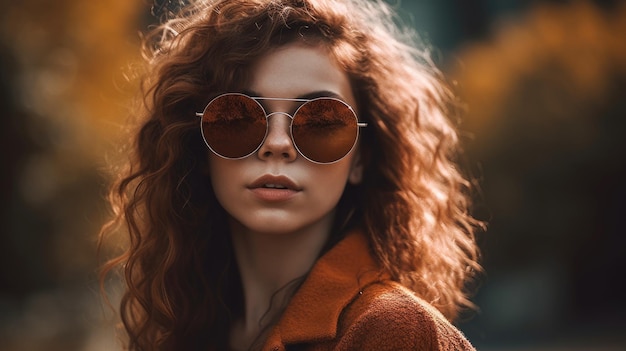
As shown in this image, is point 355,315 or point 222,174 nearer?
point 355,315

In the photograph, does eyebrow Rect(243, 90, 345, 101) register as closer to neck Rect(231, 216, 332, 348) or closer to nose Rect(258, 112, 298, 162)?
nose Rect(258, 112, 298, 162)

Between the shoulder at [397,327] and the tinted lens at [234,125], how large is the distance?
52 cm

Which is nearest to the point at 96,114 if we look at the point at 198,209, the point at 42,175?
the point at 42,175

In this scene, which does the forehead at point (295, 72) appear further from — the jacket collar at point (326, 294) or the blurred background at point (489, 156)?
the blurred background at point (489, 156)

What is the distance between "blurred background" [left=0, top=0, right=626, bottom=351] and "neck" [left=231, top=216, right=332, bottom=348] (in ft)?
13.2

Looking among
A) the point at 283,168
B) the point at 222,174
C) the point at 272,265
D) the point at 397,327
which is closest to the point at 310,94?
the point at 283,168

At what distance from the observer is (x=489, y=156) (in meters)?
7.68

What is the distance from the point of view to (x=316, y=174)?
218cm

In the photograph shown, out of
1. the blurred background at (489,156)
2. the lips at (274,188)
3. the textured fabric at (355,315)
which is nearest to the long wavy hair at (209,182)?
the textured fabric at (355,315)

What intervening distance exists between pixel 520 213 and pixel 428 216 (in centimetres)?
516

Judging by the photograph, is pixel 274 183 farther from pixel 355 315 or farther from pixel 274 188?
pixel 355 315

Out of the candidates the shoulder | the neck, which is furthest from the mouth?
the shoulder

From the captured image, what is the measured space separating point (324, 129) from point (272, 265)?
453 millimetres

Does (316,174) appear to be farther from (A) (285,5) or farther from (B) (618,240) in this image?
(B) (618,240)
